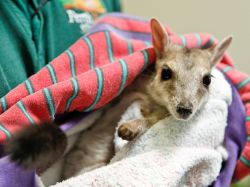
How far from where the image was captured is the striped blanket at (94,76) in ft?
2.51

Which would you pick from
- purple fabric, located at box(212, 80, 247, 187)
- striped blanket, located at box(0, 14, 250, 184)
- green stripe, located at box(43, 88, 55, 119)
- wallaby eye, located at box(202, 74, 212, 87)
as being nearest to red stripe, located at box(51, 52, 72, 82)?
striped blanket, located at box(0, 14, 250, 184)

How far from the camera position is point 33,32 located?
99cm

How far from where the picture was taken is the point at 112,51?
3.43 ft

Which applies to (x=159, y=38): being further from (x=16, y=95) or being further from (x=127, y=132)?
(x=16, y=95)

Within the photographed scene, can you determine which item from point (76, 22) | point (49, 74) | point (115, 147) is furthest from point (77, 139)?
point (76, 22)

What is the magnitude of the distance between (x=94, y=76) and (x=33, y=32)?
252 millimetres

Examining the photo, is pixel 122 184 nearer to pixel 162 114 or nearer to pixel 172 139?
pixel 172 139

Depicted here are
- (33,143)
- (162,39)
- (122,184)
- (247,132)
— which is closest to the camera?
(33,143)

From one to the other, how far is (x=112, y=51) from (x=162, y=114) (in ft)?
0.80

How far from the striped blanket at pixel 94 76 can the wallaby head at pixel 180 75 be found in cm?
5

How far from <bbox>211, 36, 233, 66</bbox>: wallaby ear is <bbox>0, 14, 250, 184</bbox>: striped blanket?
0.16 ft

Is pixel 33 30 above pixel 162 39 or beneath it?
above

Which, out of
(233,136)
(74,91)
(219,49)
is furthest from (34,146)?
(219,49)

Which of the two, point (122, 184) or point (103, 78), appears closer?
point (122, 184)
